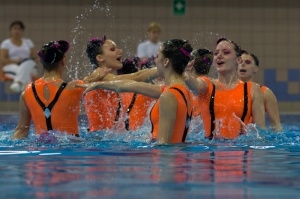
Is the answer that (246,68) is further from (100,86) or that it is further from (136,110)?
(100,86)

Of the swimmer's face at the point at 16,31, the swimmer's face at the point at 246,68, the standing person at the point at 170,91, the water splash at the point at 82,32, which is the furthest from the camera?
the water splash at the point at 82,32

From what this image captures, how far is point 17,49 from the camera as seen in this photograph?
15.1 m

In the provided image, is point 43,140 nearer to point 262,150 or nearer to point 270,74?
point 262,150

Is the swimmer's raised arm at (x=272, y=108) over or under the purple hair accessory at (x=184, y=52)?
under

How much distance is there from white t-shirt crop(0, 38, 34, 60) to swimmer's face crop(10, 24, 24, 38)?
22cm

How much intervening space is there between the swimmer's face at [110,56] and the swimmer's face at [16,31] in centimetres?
657

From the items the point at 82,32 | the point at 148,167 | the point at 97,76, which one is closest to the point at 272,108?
the point at 97,76

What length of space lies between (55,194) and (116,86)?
2308 millimetres

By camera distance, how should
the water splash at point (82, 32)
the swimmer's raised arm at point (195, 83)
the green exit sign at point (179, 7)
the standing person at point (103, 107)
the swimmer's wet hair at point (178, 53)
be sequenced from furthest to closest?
the green exit sign at point (179, 7)
the water splash at point (82, 32)
the standing person at point (103, 107)
the swimmer's raised arm at point (195, 83)
the swimmer's wet hair at point (178, 53)

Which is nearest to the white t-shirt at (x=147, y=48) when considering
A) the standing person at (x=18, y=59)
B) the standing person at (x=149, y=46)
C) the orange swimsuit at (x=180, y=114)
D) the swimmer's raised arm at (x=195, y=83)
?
the standing person at (x=149, y=46)

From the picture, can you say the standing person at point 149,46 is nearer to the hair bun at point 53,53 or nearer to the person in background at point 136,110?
the person in background at point 136,110

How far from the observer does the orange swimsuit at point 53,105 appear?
7.57 metres

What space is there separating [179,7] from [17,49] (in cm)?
325

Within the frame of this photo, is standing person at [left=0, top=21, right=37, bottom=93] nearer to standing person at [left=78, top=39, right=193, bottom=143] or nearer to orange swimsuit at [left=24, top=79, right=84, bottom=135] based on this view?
orange swimsuit at [left=24, top=79, right=84, bottom=135]
